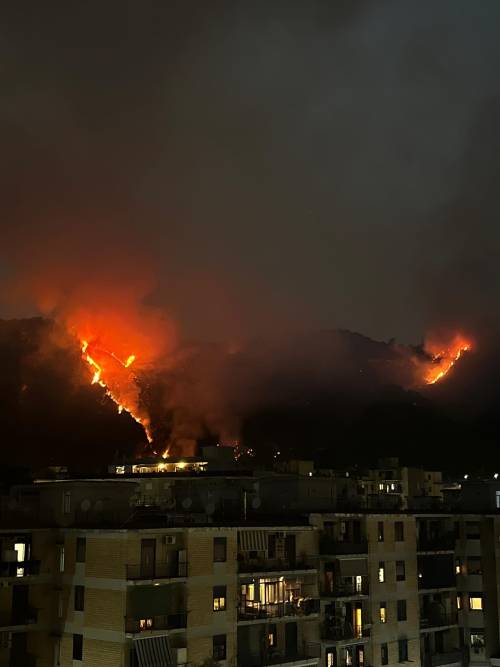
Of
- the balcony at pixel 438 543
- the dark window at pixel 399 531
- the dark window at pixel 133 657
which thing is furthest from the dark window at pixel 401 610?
the dark window at pixel 133 657

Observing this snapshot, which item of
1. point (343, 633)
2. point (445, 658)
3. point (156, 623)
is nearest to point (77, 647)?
point (156, 623)

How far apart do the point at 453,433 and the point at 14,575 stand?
500 feet

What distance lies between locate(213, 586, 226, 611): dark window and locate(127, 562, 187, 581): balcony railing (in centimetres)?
260

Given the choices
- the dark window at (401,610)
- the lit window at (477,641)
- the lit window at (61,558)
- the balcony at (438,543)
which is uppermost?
the balcony at (438,543)

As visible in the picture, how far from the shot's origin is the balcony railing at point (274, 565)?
1918 inches

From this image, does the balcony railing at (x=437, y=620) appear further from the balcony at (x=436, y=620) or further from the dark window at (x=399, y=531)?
the dark window at (x=399, y=531)

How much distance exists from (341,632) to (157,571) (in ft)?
52.0

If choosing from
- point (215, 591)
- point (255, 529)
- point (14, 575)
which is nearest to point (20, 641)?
point (14, 575)

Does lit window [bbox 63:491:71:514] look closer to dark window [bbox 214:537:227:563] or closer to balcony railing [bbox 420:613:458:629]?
dark window [bbox 214:537:227:563]

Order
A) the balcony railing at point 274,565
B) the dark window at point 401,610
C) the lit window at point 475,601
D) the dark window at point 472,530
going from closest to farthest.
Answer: the balcony railing at point 274,565, the dark window at point 401,610, the lit window at point 475,601, the dark window at point 472,530

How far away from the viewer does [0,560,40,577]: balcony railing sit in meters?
44.2

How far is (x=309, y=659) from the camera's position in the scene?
5012 centimetres

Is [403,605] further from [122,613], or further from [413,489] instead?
[413,489]

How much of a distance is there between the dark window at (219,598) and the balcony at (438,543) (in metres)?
20.3
